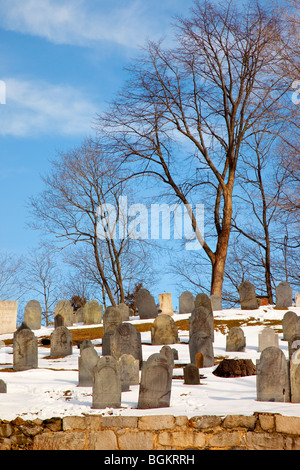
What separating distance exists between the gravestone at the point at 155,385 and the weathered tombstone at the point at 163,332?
6651 mm

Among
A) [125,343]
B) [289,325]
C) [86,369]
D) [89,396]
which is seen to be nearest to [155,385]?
[89,396]

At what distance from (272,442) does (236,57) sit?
20.2 meters

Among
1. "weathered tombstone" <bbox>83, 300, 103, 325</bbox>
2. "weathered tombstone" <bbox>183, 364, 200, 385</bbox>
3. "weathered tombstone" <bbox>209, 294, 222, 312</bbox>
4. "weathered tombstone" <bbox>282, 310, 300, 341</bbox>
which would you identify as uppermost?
"weathered tombstone" <bbox>209, 294, 222, 312</bbox>

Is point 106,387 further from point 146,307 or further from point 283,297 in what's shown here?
point 283,297

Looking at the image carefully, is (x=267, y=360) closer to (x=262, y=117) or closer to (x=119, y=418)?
(x=119, y=418)

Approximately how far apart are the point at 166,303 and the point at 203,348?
28.7ft

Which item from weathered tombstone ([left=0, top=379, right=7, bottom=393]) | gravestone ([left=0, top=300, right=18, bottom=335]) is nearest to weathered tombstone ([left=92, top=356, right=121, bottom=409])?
weathered tombstone ([left=0, top=379, right=7, bottom=393])

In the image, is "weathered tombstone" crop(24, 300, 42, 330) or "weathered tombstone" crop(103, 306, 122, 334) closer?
"weathered tombstone" crop(103, 306, 122, 334)

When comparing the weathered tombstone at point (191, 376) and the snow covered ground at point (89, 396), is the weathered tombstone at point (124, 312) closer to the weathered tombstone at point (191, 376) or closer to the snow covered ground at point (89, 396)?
the snow covered ground at point (89, 396)

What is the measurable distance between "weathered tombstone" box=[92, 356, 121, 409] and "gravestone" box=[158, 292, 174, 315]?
40.3ft

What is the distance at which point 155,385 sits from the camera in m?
8.95

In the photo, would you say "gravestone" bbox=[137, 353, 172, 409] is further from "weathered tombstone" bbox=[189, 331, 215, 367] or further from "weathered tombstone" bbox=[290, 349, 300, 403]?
"weathered tombstone" bbox=[189, 331, 215, 367]

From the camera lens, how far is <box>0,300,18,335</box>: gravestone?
20.6 metres

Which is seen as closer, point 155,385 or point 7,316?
point 155,385
